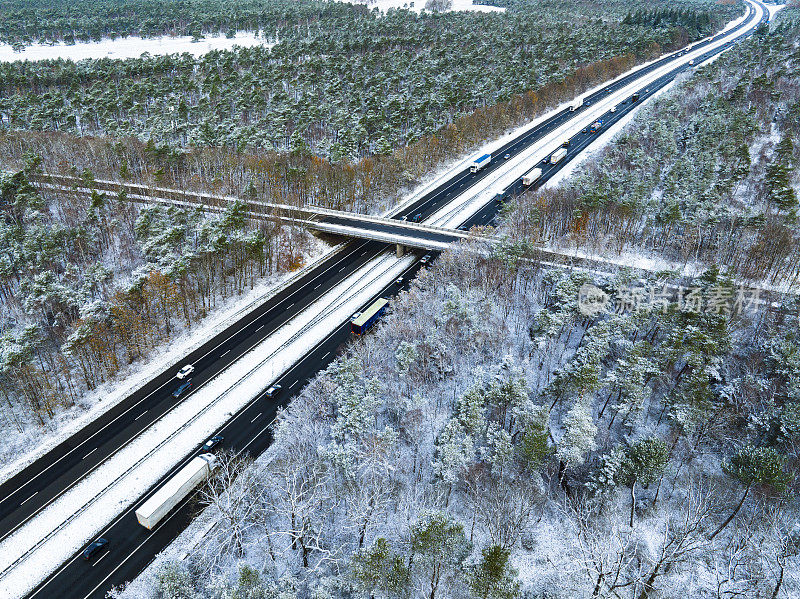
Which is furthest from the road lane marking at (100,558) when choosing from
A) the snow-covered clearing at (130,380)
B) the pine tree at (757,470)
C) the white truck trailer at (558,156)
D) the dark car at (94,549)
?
the white truck trailer at (558,156)

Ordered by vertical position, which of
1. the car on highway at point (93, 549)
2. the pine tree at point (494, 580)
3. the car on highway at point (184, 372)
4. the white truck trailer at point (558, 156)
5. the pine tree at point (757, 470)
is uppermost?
the white truck trailer at point (558, 156)

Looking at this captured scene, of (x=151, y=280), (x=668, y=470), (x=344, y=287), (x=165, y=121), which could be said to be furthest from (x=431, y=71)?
(x=668, y=470)

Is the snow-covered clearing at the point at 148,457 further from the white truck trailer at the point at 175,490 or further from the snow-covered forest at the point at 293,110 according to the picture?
the snow-covered forest at the point at 293,110

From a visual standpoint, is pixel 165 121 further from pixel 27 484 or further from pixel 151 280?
pixel 27 484

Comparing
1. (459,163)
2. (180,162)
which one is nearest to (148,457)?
(180,162)

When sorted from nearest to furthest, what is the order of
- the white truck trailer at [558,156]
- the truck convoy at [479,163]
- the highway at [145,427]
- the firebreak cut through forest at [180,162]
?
the highway at [145,427] < the firebreak cut through forest at [180,162] < the truck convoy at [479,163] < the white truck trailer at [558,156]

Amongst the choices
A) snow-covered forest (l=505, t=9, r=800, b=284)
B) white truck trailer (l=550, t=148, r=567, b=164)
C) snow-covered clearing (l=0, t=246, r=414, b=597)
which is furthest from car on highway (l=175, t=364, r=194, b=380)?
white truck trailer (l=550, t=148, r=567, b=164)
